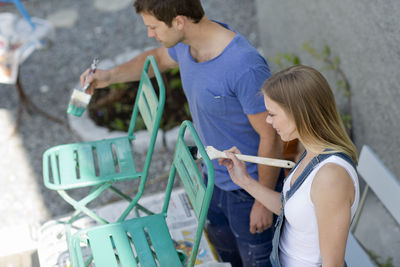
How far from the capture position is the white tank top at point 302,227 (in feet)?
4.96

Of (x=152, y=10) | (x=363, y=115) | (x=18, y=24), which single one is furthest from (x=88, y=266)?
(x=18, y=24)

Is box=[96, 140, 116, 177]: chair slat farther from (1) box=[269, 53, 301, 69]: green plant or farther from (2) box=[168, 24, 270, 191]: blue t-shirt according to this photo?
(1) box=[269, 53, 301, 69]: green plant

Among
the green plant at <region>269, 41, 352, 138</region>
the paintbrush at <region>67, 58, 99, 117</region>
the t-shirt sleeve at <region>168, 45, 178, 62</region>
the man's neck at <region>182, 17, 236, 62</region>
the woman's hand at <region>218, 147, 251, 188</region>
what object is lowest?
the green plant at <region>269, 41, 352, 138</region>

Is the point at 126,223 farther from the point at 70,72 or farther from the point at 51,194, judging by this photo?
the point at 70,72

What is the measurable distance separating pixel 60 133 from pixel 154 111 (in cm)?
216

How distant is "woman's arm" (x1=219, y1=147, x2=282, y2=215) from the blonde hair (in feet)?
1.11

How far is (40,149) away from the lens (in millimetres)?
4176

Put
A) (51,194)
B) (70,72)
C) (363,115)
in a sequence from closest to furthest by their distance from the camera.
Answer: (363,115) → (51,194) → (70,72)

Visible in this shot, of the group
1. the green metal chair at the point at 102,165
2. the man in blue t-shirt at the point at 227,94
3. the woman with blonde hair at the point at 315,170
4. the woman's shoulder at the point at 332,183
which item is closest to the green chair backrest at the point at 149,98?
the green metal chair at the point at 102,165

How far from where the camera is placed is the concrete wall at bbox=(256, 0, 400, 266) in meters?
2.65

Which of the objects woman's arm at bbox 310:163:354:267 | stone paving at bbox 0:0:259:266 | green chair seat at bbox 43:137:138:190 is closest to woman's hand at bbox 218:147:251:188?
woman's arm at bbox 310:163:354:267

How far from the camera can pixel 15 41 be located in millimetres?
4188

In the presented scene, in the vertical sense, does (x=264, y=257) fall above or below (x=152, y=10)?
below

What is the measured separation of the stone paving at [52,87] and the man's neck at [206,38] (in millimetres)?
1610
